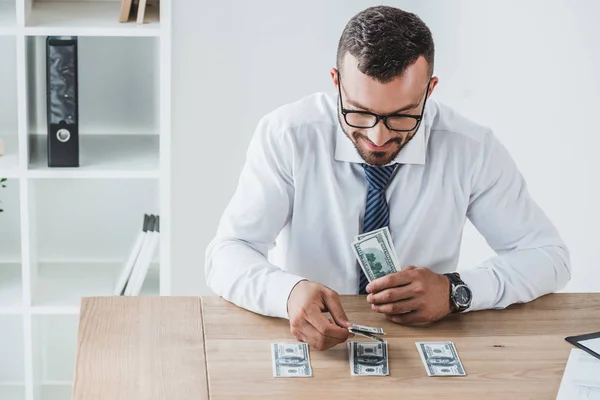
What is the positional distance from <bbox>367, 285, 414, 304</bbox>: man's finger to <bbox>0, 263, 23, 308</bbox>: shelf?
1541mm

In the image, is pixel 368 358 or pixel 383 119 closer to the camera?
pixel 368 358

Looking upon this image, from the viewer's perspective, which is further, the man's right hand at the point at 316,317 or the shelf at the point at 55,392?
the shelf at the point at 55,392

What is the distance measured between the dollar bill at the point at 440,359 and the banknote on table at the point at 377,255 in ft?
0.74

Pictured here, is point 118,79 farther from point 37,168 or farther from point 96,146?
→ point 37,168

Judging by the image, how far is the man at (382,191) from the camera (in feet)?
6.36

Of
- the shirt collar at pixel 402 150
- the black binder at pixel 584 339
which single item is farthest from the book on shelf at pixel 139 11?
the black binder at pixel 584 339

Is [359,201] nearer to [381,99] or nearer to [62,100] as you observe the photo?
[381,99]

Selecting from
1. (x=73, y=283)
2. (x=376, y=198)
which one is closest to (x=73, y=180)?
(x=73, y=283)

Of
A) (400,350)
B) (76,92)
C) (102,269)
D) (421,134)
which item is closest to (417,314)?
(400,350)

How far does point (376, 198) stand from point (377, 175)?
0.05m

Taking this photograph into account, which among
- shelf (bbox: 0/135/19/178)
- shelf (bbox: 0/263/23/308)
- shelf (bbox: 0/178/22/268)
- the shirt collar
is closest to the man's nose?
the shirt collar

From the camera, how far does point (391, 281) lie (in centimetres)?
187

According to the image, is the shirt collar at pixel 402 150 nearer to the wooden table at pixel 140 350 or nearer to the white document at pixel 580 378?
the wooden table at pixel 140 350

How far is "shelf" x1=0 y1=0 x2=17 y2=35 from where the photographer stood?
9.05 ft
